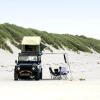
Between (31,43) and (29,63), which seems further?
(31,43)

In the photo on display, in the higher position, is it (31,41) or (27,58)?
(31,41)

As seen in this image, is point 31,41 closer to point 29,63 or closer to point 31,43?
point 31,43

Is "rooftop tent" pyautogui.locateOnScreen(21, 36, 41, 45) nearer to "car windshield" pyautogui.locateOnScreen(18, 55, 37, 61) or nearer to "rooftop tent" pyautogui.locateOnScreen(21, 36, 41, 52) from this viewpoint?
"rooftop tent" pyautogui.locateOnScreen(21, 36, 41, 52)

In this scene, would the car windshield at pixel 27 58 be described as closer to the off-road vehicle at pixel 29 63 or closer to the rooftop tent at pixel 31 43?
the off-road vehicle at pixel 29 63

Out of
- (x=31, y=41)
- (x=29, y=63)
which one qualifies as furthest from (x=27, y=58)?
(x=31, y=41)

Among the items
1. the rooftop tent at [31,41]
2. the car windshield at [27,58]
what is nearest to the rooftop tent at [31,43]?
the rooftop tent at [31,41]

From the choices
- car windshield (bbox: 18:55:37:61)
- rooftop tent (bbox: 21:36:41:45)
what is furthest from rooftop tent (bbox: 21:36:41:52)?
car windshield (bbox: 18:55:37:61)

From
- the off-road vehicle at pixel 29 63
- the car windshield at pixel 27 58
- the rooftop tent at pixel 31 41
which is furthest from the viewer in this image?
the rooftop tent at pixel 31 41

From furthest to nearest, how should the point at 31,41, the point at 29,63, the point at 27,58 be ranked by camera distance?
the point at 31,41, the point at 27,58, the point at 29,63

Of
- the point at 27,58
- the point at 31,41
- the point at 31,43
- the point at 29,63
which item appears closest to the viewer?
the point at 29,63

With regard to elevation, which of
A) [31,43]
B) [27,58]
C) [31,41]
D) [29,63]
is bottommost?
[29,63]
